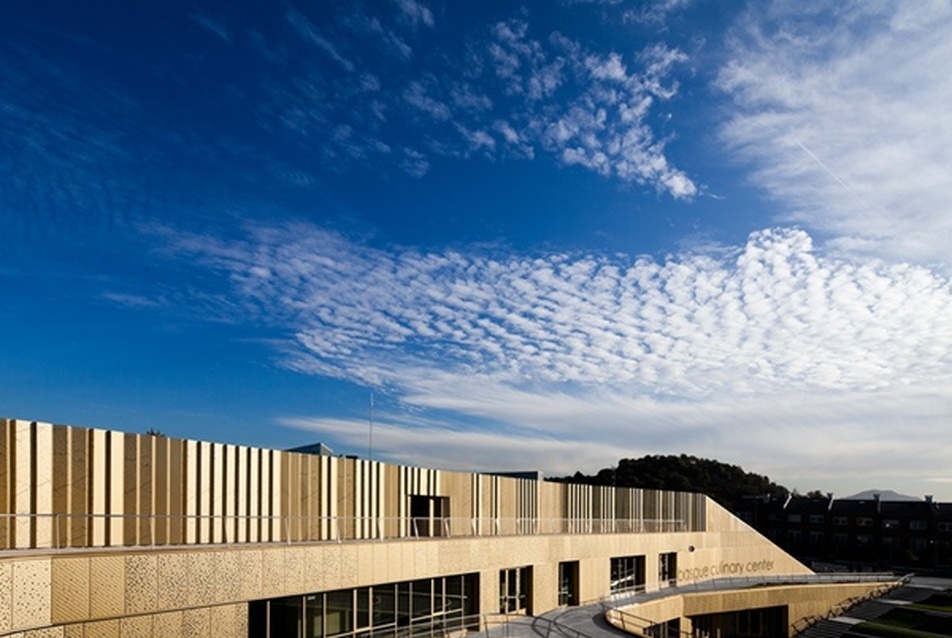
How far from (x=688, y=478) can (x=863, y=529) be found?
3337 centimetres

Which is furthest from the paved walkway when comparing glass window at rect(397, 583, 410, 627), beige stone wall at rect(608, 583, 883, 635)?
glass window at rect(397, 583, 410, 627)

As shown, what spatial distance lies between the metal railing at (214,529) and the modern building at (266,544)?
42 millimetres

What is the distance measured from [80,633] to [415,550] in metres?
11.2

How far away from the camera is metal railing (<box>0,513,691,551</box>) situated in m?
15.9

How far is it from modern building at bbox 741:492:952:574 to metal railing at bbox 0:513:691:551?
59.0 metres

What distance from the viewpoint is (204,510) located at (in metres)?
19.9

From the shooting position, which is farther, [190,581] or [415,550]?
[415,550]

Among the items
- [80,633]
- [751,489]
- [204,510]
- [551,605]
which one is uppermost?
[204,510]

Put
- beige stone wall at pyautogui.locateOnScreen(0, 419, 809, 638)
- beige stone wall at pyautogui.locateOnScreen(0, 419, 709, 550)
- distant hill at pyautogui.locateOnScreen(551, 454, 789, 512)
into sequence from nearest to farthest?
1. beige stone wall at pyautogui.locateOnScreen(0, 419, 809, 638)
2. beige stone wall at pyautogui.locateOnScreen(0, 419, 709, 550)
3. distant hill at pyautogui.locateOnScreen(551, 454, 789, 512)

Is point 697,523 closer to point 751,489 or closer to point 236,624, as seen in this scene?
point 236,624

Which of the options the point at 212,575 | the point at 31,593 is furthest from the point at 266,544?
the point at 31,593

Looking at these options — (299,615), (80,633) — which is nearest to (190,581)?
(80,633)

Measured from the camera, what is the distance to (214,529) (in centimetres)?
2000

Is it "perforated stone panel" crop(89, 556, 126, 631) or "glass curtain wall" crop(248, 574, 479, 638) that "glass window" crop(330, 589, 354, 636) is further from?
"perforated stone panel" crop(89, 556, 126, 631)
